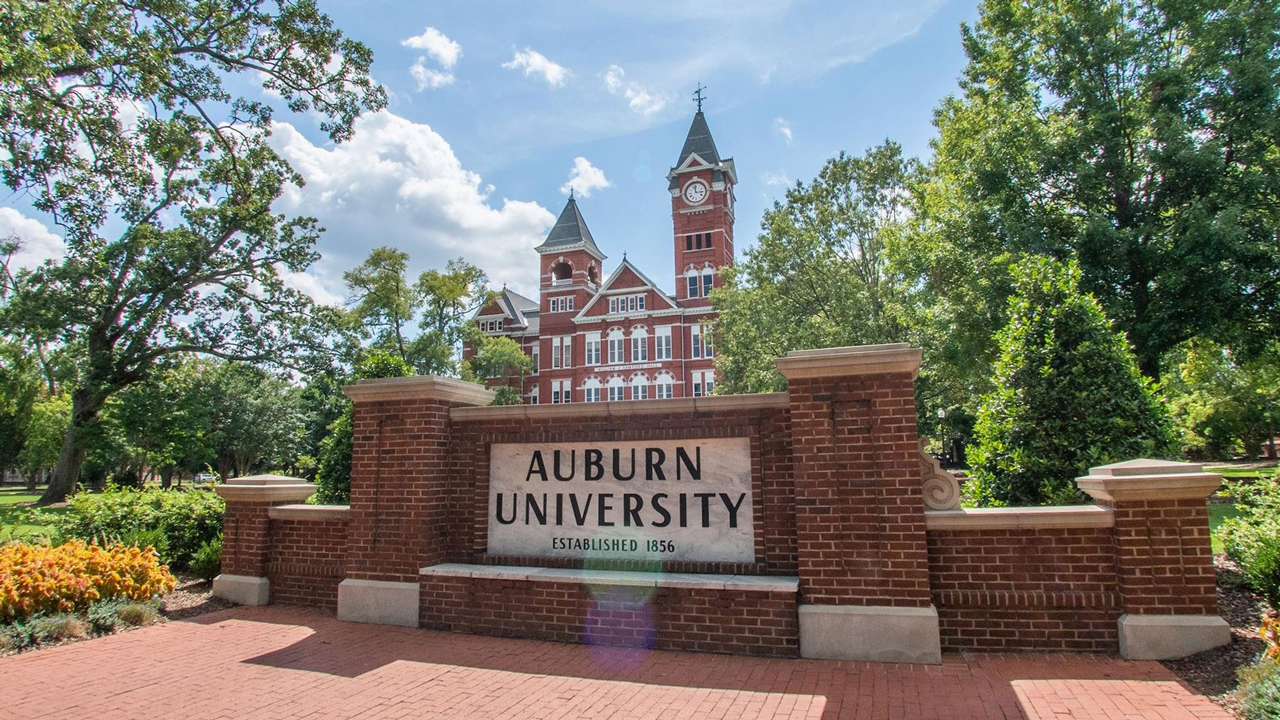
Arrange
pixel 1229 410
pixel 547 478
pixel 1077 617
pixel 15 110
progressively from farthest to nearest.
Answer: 1. pixel 1229 410
2. pixel 15 110
3. pixel 547 478
4. pixel 1077 617

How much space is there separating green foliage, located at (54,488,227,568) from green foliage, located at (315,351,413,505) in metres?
1.44

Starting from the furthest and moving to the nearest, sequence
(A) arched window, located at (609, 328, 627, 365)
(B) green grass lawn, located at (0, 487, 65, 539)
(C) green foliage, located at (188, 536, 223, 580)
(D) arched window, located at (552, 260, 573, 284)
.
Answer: (D) arched window, located at (552, 260, 573, 284) → (A) arched window, located at (609, 328, 627, 365) → (B) green grass lawn, located at (0, 487, 65, 539) → (C) green foliage, located at (188, 536, 223, 580)

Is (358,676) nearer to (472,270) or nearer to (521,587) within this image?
(521,587)

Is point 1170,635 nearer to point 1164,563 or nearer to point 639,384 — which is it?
point 1164,563

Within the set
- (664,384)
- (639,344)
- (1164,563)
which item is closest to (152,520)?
(1164,563)

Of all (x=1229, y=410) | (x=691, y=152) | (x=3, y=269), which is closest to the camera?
(x=3, y=269)

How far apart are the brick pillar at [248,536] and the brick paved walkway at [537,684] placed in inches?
58.5

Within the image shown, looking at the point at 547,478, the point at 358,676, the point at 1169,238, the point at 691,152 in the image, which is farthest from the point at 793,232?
the point at 691,152

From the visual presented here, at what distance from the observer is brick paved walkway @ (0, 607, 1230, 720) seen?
14.1ft

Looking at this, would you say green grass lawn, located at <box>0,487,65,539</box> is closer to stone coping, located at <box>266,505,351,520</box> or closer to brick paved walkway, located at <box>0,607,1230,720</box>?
stone coping, located at <box>266,505,351,520</box>

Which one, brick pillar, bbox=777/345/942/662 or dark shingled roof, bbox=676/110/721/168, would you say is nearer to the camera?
brick pillar, bbox=777/345/942/662

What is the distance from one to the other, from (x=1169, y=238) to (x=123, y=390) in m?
40.4

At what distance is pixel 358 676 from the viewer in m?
5.19

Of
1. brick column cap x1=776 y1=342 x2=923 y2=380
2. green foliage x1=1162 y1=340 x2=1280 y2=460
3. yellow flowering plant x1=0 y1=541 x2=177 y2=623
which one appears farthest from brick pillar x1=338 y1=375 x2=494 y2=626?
green foliage x1=1162 y1=340 x2=1280 y2=460
